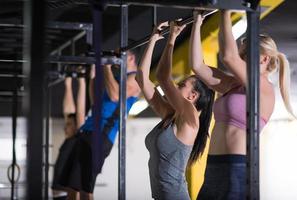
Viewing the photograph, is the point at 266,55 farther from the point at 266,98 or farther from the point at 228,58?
the point at 228,58

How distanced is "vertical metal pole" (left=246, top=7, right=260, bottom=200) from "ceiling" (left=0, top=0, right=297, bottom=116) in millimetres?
2623

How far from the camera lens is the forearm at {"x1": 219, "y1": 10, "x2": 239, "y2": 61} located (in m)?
2.21

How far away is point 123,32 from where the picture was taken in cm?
327

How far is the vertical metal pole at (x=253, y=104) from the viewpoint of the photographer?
188 centimetres

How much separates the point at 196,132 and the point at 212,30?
2499 millimetres

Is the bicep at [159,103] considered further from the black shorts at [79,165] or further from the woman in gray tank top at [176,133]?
the black shorts at [79,165]

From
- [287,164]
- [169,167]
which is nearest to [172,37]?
[169,167]

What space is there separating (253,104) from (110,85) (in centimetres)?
206

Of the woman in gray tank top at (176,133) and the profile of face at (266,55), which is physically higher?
the profile of face at (266,55)

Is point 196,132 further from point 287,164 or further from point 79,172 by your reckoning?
point 287,164

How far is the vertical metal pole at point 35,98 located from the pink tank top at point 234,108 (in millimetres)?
1259

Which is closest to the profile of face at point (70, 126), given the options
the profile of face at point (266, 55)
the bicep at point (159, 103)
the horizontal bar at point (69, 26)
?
the horizontal bar at point (69, 26)

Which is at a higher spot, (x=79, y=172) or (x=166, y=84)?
(x=166, y=84)

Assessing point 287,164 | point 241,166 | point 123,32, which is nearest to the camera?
point 241,166
